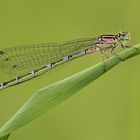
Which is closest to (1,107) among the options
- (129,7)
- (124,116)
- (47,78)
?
(47,78)

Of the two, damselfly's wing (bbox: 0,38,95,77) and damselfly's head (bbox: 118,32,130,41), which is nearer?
damselfly's head (bbox: 118,32,130,41)

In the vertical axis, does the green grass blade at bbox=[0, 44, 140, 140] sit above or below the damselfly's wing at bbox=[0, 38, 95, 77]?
above

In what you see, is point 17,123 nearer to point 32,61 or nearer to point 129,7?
point 32,61

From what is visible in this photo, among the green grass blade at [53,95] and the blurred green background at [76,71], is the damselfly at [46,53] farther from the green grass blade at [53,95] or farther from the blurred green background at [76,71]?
the green grass blade at [53,95]

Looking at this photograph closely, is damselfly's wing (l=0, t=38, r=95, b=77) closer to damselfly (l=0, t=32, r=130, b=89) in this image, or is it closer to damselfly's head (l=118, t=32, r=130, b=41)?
damselfly (l=0, t=32, r=130, b=89)

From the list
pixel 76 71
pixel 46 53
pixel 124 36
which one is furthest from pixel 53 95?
pixel 76 71

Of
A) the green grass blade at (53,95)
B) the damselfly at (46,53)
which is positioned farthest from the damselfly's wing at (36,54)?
the green grass blade at (53,95)

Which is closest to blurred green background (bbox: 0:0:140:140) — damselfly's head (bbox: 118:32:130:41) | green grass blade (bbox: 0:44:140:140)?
damselfly's head (bbox: 118:32:130:41)

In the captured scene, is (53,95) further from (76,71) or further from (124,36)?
(76,71)
